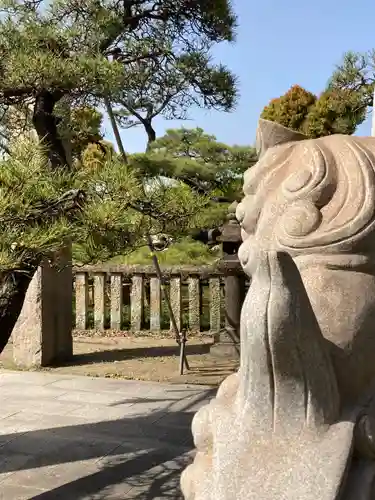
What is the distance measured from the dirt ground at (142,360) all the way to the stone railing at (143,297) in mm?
300

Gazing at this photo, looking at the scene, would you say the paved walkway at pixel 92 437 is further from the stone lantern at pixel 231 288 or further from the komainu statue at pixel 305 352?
the komainu statue at pixel 305 352

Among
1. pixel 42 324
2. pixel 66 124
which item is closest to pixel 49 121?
pixel 66 124

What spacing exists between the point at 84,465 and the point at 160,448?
533mm

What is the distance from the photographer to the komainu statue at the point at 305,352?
1.31 m

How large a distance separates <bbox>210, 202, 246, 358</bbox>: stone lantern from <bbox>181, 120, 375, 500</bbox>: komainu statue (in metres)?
4.88

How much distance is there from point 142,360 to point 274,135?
5.14 metres

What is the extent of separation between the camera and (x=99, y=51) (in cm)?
352

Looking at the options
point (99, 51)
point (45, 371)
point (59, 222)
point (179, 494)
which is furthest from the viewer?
point (45, 371)

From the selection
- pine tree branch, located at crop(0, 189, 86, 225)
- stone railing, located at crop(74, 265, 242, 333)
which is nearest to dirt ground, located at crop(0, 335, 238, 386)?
stone railing, located at crop(74, 265, 242, 333)

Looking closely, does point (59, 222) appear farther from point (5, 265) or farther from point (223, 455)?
point (223, 455)

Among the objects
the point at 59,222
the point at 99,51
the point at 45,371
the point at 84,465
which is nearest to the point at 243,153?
the point at 45,371

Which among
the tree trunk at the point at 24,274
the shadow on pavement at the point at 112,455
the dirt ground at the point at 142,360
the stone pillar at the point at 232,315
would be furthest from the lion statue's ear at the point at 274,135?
the stone pillar at the point at 232,315

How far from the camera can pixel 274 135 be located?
1.71 meters

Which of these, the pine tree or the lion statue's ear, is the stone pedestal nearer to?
the pine tree
